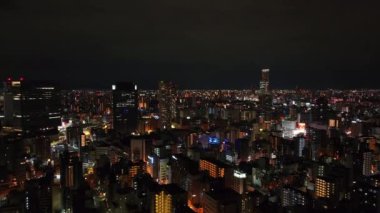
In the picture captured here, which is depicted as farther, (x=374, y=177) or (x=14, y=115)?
(x=14, y=115)

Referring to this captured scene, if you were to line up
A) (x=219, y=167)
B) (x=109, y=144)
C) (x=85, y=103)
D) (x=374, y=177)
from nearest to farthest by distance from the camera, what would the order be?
(x=374, y=177) → (x=219, y=167) → (x=109, y=144) → (x=85, y=103)

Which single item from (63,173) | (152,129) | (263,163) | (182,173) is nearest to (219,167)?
(182,173)

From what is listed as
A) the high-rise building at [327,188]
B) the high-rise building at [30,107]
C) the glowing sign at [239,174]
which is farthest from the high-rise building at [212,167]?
the high-rise building at [30,107]

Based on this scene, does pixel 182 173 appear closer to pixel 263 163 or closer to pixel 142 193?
pixel 142 193

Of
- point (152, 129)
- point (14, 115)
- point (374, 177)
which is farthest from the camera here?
point (152, 129)

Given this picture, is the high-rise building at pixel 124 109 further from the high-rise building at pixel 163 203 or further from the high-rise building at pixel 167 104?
the high-rise building at pixel 163 203

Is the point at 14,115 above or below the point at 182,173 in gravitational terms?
above
